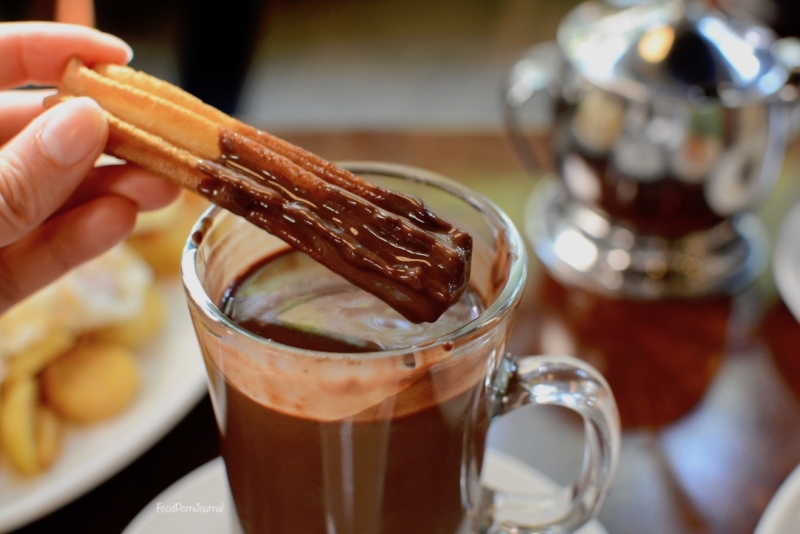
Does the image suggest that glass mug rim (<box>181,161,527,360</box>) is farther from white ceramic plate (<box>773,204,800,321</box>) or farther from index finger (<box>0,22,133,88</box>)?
white ceramic plate (<box>773,204,800,321</box>)

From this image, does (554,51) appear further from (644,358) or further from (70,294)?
(70,294)

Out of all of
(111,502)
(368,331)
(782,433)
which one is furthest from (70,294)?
(782,433)

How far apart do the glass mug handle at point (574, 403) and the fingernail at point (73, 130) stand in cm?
30

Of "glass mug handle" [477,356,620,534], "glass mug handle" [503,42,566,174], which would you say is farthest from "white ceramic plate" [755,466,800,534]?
"glass mug handle" [503,42,566,174]

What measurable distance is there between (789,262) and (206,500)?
2.42 ft

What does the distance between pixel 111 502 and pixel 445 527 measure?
324 mm

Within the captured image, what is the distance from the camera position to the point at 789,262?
95cm

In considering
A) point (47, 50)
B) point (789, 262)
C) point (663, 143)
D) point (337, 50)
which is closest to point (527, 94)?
point (663, 143)

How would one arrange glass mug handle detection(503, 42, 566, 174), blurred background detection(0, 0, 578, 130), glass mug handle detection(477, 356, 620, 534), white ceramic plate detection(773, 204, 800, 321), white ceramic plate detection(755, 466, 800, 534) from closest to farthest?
1. glass mug handle detection(477, 356, 620, 534)
2. white ceramic plate detection(755, 466, 800, 534)
3. white ceramic plate detection(773, 204, 800, 321)
4. glass mug handle detection(503, 42, 566, 174)
5. blurred background detection(0, 0, 578, 130)

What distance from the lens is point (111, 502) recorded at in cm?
67

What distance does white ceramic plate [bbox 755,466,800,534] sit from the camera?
60 cm

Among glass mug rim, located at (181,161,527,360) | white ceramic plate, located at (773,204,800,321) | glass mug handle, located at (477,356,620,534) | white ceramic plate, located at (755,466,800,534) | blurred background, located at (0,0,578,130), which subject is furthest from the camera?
blurred background, located at (0,0,578,130)

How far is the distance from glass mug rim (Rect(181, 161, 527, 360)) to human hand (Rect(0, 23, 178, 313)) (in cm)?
13

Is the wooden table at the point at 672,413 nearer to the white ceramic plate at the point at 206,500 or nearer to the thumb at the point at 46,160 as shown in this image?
the white ceramic plate at the point at 206,500
